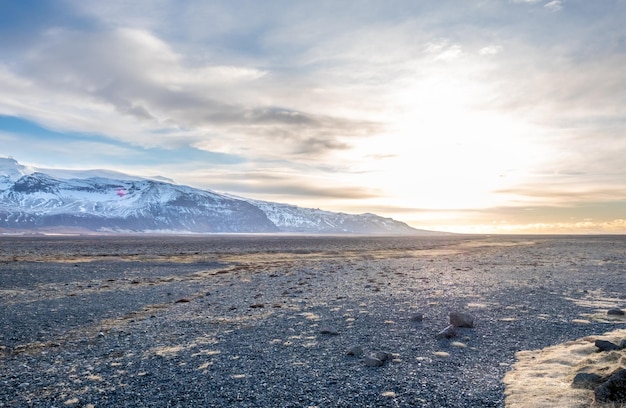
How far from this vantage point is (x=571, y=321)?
1573cm

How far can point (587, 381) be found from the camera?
8.73 meters

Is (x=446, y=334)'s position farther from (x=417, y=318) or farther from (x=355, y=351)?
(x=355, y=351)

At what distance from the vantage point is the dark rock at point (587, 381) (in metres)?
8.60

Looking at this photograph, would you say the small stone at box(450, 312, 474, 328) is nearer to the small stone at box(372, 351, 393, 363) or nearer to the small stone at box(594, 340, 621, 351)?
the small stone at box(594, 340, 621, 351)

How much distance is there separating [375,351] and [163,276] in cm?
2735

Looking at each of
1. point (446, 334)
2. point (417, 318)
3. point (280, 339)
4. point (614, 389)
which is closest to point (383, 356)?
point (446, 334)

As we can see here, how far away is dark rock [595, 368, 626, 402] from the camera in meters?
7.59

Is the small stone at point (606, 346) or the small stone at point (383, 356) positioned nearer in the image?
the small stone at point (606, 346)

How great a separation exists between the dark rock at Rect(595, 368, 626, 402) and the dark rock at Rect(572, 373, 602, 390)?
0.79 metres

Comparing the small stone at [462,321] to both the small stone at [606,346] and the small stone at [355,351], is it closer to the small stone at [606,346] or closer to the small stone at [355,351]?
the small stone at [606,346]

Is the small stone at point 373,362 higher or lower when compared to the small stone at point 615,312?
lower

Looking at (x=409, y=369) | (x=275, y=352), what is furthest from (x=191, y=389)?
(x=409, y=369)

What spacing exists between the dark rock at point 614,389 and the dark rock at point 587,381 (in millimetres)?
787

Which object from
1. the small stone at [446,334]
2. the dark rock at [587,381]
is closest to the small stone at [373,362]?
Result: the small stone at [446,334]
